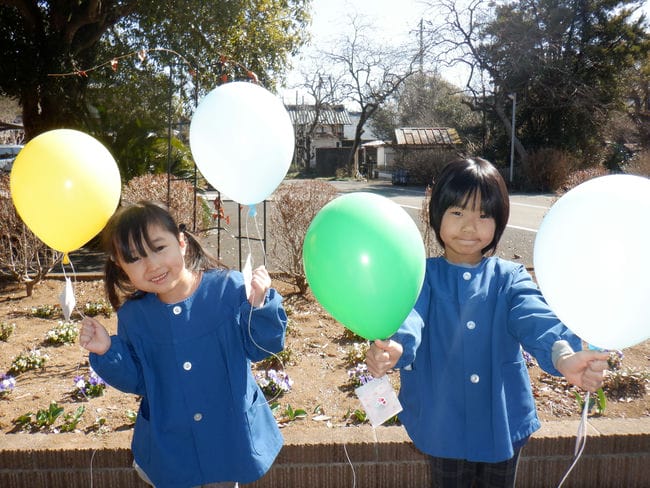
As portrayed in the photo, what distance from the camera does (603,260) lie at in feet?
4.47

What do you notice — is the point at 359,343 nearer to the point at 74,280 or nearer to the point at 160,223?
the point at 160,223

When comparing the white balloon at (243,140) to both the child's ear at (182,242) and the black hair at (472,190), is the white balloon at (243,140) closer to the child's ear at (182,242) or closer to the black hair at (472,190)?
the child's ear at (182,242)

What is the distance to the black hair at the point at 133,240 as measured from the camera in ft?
5.82

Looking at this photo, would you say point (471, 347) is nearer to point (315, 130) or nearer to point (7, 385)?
point (7, 385)

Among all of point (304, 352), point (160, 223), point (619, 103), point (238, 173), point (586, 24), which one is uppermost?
point (586, 24)

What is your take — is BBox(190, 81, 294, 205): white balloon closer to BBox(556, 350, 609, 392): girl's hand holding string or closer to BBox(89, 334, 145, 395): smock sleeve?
BBox(89, 334, 145, 395): smock sleeve

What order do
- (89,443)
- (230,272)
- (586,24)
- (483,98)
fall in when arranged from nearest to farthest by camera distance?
(230,272), (89,443), (586,24), (483,98)

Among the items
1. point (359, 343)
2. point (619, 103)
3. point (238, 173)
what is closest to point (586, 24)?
point (619, 103)

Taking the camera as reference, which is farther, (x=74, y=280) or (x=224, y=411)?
(x=74, y=280)

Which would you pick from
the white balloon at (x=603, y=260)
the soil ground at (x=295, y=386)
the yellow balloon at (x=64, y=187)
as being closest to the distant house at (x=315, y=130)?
the soil ground at (x=295, y=386)

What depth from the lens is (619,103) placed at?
21.9 meters

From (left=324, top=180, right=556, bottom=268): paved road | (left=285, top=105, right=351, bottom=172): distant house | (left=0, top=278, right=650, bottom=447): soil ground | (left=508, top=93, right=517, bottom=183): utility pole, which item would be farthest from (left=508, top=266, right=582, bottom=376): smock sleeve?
(left=285, top=105, right=351, bottom=172): distant house

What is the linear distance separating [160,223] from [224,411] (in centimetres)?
67

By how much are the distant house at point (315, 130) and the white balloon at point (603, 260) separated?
32.8m
